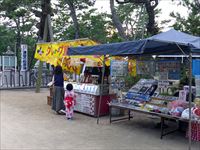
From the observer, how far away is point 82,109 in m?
9.71

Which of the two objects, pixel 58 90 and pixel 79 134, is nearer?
pixel 79 134

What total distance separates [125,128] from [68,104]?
6.07 feet

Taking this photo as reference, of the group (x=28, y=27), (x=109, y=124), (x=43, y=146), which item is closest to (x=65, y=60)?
(x=109, y=124)

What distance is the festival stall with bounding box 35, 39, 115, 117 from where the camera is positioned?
9.39m

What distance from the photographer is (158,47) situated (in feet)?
24.1

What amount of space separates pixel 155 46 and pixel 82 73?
3.72 m

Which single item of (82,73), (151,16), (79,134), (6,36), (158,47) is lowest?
(79,134)

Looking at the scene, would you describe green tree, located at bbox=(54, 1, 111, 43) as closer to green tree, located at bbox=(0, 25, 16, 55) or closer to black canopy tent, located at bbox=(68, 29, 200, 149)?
green tree, located at bbox=(0, 25, 16, 55)

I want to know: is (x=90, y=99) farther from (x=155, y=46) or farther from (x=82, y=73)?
(x=155, y=46)

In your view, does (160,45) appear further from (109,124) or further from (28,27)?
(28,27)

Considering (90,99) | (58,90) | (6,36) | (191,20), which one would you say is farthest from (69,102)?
(6,36)

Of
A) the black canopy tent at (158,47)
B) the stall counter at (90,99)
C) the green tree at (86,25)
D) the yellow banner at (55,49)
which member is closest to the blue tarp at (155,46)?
the black canopy tent at (158,47)

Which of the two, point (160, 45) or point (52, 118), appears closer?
point (160, 45)

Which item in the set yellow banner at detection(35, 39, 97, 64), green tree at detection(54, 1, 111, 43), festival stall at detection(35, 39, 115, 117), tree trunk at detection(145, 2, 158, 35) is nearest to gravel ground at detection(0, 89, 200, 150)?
festival stall at detection(35, 39, 115, 117)
